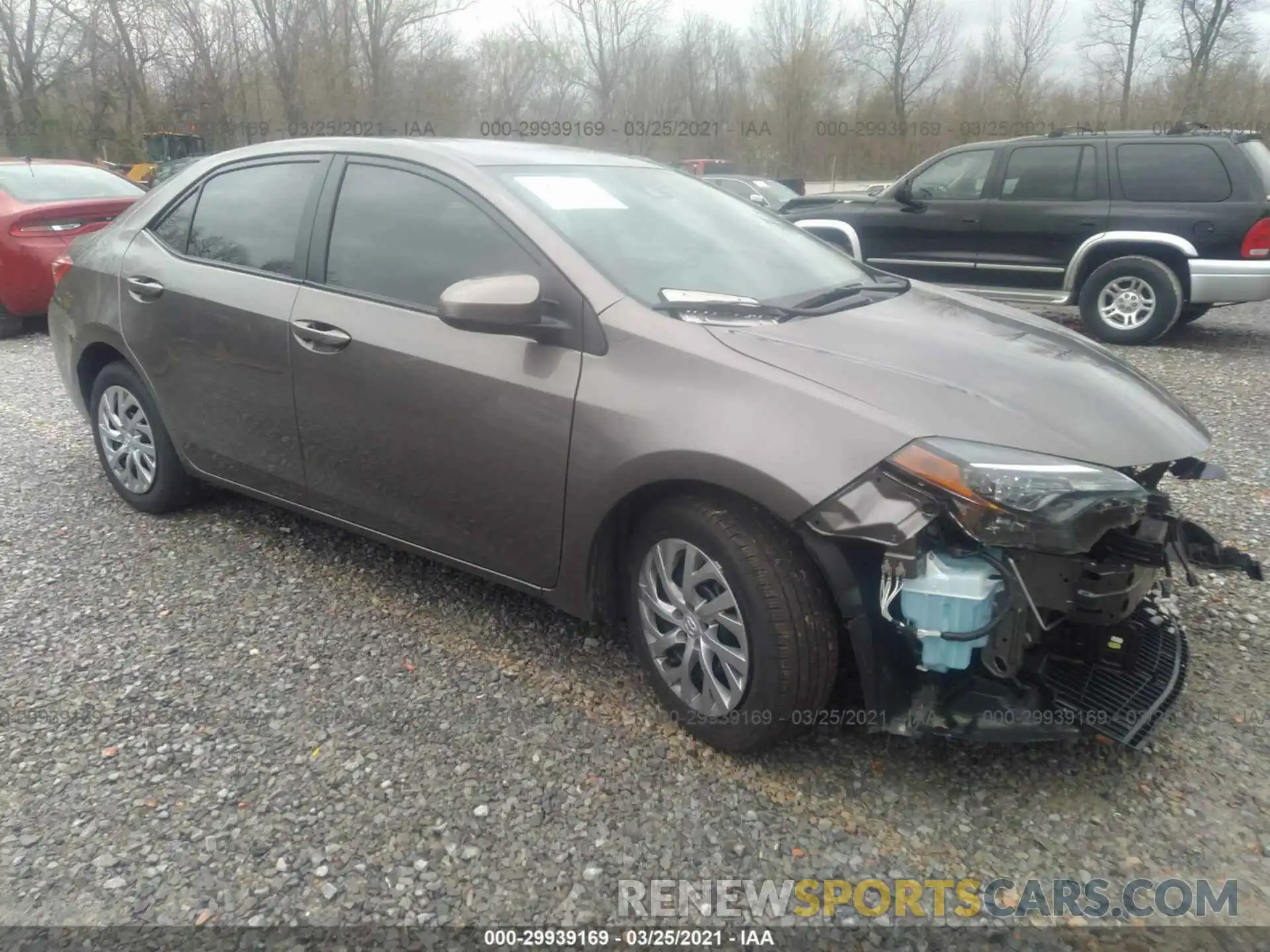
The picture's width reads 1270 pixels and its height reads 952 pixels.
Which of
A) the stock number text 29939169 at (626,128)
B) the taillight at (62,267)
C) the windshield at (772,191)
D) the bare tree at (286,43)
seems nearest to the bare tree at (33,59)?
the bare tree at (286,43)

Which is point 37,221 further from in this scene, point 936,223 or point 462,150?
point 936,223

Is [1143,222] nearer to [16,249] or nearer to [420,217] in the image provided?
[420,217]

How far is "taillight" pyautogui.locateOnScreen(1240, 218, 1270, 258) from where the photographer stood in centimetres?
745

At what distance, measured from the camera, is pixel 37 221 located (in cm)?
841

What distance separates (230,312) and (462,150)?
1.10 m

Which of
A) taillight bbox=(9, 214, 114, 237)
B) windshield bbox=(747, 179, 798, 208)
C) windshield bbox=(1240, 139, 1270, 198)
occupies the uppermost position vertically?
→ windshield bbox=(1240, 139, 1270, 198)

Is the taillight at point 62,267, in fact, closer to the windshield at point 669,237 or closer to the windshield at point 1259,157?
the windshield at point 669,237

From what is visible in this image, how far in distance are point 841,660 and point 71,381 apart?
388 centimetres

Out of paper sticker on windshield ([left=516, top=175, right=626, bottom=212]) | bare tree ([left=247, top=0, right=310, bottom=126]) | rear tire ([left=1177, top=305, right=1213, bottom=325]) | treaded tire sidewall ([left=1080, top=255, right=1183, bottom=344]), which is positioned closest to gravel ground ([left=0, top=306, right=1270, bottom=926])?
paper sticker on windshield ([left=516, top=175, right=626, bottom=212])

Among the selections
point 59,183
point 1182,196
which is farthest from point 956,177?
point 59,183

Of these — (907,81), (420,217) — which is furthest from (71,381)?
(907,81)

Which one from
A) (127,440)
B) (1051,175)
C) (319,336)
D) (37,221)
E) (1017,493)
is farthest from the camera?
(1051,175)

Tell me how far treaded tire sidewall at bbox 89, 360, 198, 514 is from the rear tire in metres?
7.75

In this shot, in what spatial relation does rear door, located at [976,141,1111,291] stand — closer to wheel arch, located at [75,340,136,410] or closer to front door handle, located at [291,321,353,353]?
front door handle, located at [291,321,353,353]
